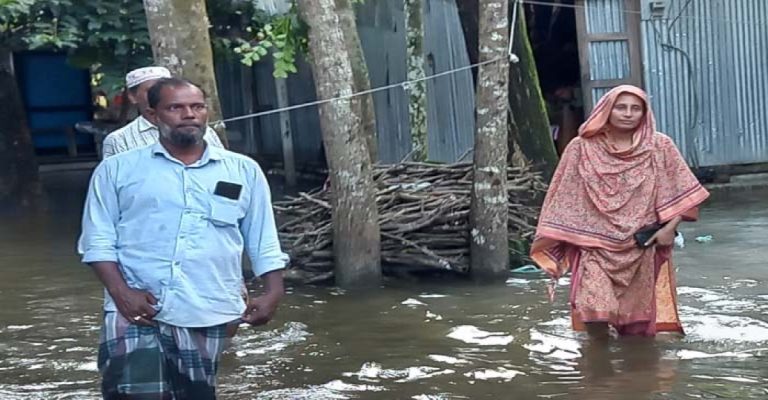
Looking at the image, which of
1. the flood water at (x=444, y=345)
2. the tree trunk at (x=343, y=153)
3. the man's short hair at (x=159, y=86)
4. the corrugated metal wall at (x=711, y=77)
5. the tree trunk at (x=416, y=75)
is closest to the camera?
the man's short hair at (x=159, y=86)

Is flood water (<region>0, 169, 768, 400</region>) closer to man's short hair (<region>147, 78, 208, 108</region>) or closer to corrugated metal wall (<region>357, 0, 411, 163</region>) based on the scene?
man's short hair (<region>147, 78, 208, 108</region>)

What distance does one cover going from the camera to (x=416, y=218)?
903 centimetres

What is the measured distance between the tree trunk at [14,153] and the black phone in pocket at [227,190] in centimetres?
1122

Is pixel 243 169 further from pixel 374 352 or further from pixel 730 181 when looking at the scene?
pixel 730 181

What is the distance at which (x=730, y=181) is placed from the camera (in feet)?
45.3

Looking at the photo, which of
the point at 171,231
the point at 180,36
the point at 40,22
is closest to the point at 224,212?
the point at 171,231

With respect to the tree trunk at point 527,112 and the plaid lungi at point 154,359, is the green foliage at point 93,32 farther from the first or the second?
the plaid lungi at point 154,359

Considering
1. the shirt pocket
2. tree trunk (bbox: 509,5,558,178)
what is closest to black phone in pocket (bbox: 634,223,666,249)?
the shirt pocket

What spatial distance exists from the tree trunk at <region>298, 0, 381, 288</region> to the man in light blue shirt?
427 centimetres

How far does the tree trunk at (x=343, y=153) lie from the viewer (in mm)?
8336

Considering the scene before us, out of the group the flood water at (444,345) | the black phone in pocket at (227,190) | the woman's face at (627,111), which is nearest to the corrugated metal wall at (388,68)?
the flood water at (444,345)

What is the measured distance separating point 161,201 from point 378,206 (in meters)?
5.29

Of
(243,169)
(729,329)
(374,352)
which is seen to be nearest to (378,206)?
(374,352)

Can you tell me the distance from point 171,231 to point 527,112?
22.8ft
